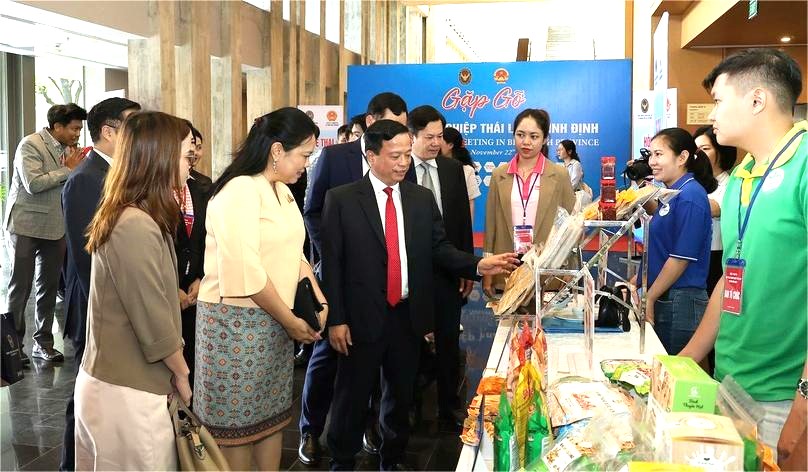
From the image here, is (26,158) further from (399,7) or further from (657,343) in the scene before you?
(399,7)

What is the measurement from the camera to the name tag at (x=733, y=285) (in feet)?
6.08

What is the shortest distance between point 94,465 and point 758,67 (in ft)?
6.69

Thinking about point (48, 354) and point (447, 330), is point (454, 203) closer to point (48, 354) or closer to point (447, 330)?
point (447, 330)

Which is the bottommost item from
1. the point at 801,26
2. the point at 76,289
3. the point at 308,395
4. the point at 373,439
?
the point at 373,439

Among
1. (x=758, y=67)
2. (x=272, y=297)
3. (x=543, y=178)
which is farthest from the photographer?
(x=543, y=178)

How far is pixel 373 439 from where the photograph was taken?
356cm

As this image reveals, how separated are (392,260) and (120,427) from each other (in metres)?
1.26

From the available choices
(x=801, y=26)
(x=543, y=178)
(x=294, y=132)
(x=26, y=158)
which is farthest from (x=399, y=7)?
(x=294, y=132)

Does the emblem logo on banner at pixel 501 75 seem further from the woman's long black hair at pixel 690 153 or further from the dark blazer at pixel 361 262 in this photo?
the dark blazer at pixel 361 262

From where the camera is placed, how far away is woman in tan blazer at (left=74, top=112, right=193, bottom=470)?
6.48ft

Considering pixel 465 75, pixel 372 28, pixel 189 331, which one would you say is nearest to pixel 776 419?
pixel 189 331

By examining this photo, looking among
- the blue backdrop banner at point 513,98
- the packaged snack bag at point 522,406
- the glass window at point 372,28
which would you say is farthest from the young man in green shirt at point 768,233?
the glass window at point 372,28

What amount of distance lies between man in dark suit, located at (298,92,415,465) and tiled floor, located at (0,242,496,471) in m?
0.13

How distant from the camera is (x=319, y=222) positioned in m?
3.68
